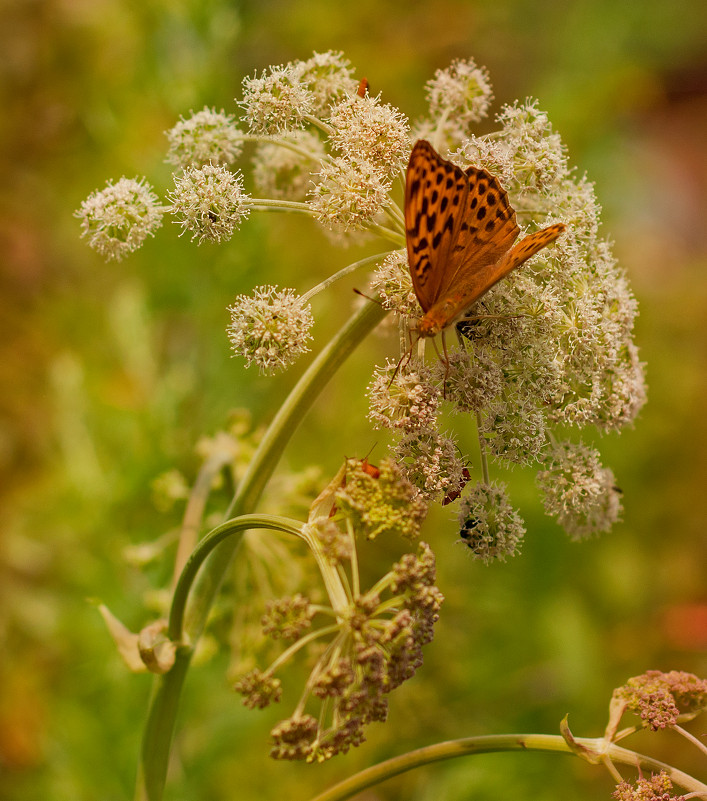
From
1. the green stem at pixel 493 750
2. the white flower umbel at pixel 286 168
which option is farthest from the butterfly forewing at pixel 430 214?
the green stem at pixel 493 750

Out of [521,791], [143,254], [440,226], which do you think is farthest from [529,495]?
[440,226]

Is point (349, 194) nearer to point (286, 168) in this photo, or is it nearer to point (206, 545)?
point (286, 168)

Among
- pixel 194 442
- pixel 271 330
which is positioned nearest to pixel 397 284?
pixel 271 330

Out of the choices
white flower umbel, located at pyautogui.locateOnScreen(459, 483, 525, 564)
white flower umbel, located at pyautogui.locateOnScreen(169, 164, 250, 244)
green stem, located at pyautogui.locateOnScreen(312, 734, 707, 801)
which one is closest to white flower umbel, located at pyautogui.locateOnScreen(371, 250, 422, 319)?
white flower umbel, located at pyautogui.locateOnScreen(169, 164, 250, 244)

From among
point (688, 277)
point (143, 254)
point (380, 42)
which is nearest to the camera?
point (143, 254)

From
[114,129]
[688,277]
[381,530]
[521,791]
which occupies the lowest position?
[521,791]

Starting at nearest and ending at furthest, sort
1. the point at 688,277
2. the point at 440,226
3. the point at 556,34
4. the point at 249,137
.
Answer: the point at 440,226
the point at 249,137
the point at 688,277
the point at 556,34

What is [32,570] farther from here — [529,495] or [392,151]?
[392,151]
